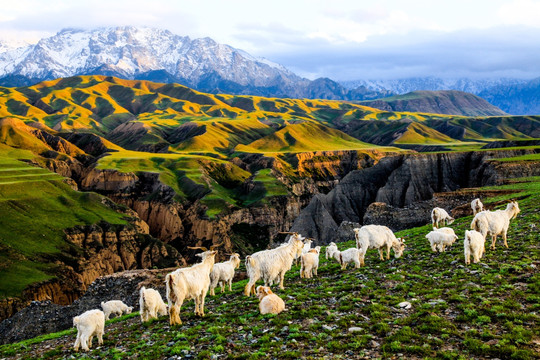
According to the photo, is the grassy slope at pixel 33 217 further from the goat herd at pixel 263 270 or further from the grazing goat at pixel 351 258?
the grazing goat at pixel 351 258

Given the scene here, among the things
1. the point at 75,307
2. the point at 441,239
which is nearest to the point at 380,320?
the point at 441,239

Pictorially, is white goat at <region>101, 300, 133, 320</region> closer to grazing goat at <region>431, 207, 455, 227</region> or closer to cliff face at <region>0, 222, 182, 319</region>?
grazing goat at <region>431, 207, 455, 227</region>

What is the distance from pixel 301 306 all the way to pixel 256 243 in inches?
4736

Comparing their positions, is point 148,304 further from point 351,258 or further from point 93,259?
point 93,259

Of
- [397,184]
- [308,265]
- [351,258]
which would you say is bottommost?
[397,184]

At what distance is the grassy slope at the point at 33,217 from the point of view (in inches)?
2847

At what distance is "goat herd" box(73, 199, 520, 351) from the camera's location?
61.3ft

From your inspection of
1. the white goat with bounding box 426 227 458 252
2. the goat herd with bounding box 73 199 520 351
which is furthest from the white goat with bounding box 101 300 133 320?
the white goat with bounding box 426 227 458 252

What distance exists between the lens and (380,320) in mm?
15719

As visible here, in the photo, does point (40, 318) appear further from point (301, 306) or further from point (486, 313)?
point (486, 313)

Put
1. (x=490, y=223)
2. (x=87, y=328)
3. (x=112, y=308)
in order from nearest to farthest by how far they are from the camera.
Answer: (x=87, y=328), (x=490, y=223), (x=112, y=308)

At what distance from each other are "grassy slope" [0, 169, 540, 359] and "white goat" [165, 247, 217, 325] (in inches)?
29.6

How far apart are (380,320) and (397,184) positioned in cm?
9114

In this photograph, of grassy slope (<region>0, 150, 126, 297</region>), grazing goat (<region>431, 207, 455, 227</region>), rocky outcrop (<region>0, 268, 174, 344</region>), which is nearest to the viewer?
grazing goat (<region>431, 207, 455, 227</region>)
